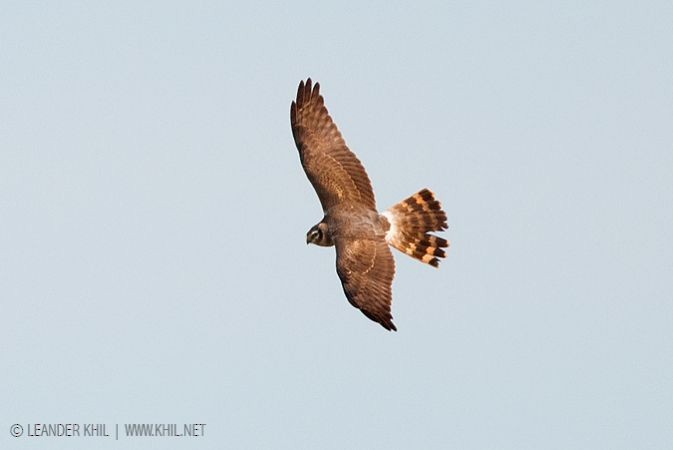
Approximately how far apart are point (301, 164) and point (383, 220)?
1.55 meters

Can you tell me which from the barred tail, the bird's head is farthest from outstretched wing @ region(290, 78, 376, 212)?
the barred tail

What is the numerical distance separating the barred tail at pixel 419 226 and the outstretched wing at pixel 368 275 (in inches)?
40.8

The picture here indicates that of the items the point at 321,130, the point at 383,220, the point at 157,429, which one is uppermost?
the point at 321,130

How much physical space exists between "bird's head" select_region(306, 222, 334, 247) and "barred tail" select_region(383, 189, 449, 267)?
96cm

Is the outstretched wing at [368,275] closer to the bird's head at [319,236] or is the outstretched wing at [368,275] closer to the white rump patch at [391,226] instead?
the bird's head at [319,236]

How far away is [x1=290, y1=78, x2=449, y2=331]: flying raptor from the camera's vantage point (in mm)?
19938

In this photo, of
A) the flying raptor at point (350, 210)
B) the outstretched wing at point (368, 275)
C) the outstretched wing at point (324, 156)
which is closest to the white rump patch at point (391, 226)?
the flying raptor at point (350, 210)

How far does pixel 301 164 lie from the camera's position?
69.7 ft

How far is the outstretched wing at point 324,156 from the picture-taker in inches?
820

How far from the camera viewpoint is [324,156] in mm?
21125

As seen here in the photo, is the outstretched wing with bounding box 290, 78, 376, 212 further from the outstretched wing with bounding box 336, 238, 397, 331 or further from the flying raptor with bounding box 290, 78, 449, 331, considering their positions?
the outstretched wing with bounding box 336, 238, 397, 331

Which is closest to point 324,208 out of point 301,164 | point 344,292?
point 301,164

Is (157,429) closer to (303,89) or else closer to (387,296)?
(387,296)

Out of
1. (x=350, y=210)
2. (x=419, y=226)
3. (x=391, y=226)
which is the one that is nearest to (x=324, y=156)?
(x=350, y=210)
